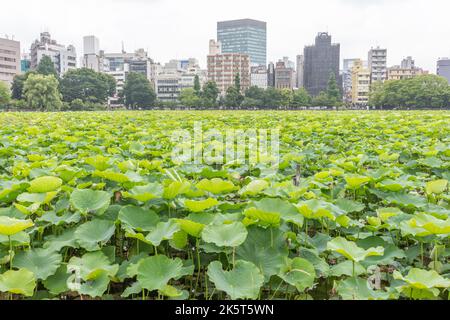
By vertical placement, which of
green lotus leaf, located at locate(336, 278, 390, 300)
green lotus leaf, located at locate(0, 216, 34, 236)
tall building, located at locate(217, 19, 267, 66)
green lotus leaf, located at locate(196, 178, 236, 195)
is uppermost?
tall building, located at locate(217, 19, 267, 66)

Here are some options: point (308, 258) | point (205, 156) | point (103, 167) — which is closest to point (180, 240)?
point (308, 258)

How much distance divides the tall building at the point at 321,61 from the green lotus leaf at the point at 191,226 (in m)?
99.7

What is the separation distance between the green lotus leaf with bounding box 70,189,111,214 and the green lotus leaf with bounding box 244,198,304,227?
1.86 ft

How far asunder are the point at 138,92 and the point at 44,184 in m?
52.1

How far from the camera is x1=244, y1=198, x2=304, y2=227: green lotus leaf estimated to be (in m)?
1.53

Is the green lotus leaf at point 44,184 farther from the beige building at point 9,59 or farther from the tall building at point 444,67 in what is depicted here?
the tall building at point 444,67

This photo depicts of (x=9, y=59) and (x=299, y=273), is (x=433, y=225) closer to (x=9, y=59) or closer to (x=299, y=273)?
(x=299, y=273)

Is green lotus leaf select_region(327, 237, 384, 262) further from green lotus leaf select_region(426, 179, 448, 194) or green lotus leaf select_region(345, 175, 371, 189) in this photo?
green lotus leaf select_region(426, 179, 448, 194)

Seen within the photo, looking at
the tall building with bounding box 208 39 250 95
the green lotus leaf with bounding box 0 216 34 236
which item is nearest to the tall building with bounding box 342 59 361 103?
the tall building with bounding box 208 39 250 95

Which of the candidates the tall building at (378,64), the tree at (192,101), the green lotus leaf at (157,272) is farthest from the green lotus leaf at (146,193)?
the tall building at (378,64)

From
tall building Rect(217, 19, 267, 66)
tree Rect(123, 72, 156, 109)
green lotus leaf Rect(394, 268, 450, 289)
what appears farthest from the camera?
tall building Rect(217, 19, 267, 66)

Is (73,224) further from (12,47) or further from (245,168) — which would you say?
(12,47)

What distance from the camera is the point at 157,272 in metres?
1.37

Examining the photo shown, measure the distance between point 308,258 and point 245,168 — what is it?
1371mm
